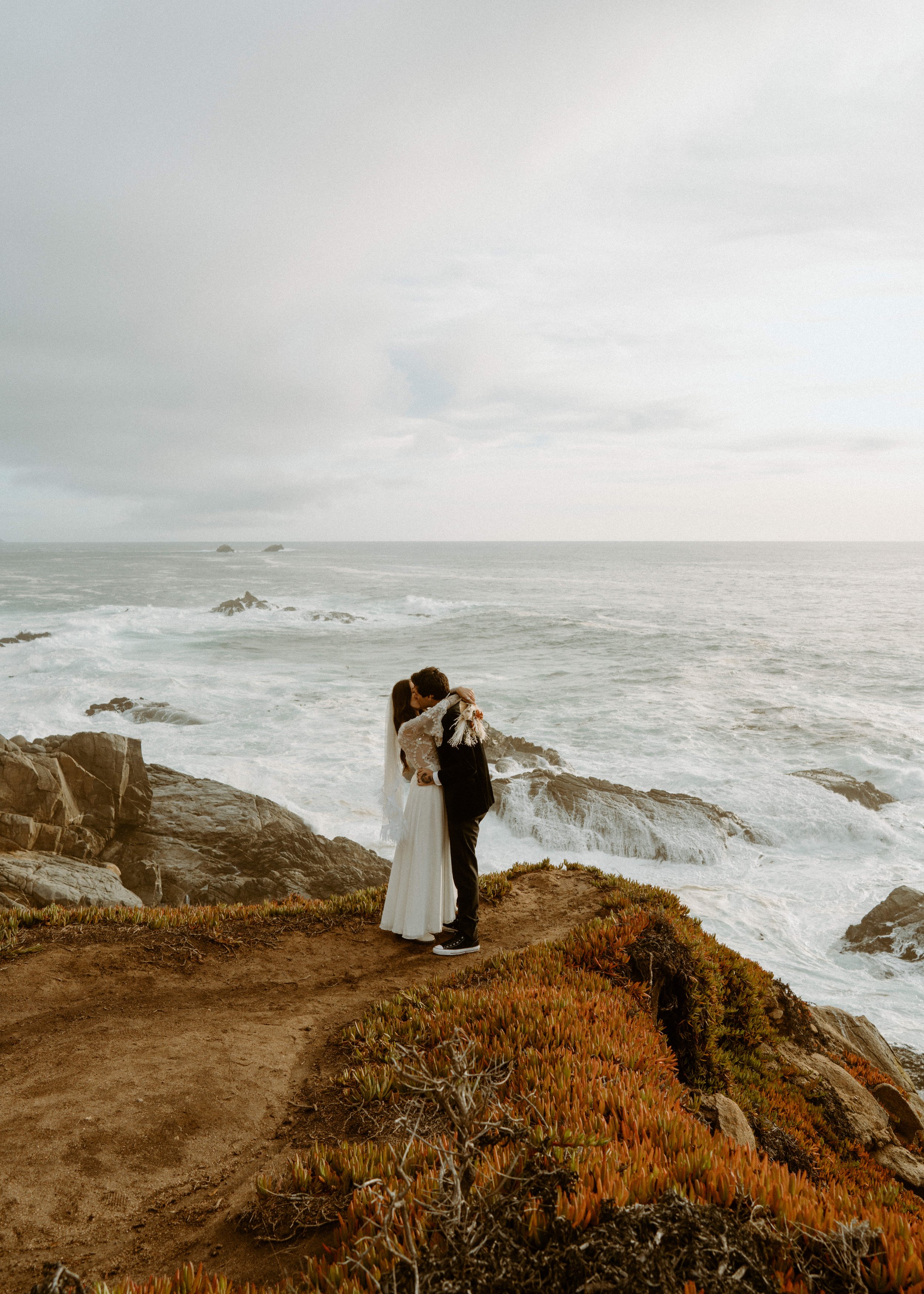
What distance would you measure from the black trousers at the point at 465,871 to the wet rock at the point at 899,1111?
4.83 meters

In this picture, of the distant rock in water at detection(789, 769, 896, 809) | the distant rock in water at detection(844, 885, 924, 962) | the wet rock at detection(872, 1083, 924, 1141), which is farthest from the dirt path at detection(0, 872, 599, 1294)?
the distant rock in water at detection(789, 769, 896, 809)

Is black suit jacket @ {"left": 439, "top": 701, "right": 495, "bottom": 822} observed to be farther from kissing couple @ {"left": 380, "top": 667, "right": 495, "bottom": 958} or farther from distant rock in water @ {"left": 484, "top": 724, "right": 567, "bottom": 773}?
distant rock in water @ {"left": 484, "top": 724, "right": 567, "bottom": 773}

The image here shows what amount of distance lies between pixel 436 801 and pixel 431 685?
124cm

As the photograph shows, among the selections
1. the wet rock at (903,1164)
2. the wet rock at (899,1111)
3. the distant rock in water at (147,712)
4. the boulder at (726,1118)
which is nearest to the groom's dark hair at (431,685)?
the boulder at (726,1118)

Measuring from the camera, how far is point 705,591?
85438 mm

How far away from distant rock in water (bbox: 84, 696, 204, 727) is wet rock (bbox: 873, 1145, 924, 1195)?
81.2 feet

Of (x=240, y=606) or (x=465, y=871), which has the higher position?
(x=240, y=606)

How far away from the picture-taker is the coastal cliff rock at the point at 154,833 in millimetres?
13438

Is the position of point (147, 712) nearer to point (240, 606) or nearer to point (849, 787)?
point (849, 787)

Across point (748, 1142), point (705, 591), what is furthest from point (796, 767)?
point (705, 591)

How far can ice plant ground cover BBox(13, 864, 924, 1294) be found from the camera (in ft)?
9.34

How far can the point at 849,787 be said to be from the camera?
68.2 feet

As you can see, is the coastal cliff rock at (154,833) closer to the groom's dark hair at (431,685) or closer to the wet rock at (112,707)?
the groom's dark hair at (431,685)

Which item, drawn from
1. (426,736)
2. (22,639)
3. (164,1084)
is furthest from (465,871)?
(22,639)
